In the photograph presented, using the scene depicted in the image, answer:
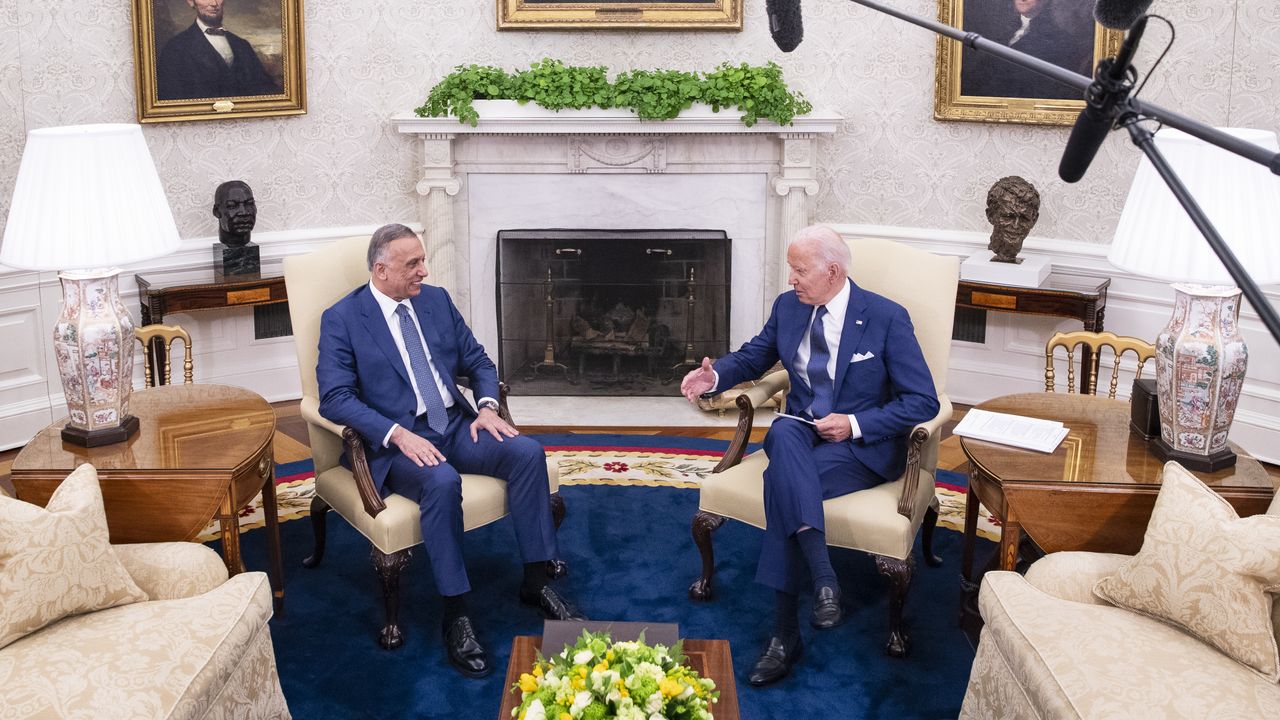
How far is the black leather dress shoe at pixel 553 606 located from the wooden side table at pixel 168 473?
972mm

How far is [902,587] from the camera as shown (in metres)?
3.73

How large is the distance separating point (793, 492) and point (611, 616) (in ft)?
2.68

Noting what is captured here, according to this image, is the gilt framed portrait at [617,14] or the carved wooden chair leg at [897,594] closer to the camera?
the carved wooden chair leg at [897,594]

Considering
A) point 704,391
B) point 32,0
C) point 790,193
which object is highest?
point 32,0

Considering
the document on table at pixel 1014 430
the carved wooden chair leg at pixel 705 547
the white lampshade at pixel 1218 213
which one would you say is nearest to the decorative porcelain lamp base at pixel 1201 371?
the white lampshade at pixel 1218 213

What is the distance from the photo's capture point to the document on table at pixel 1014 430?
375 cm

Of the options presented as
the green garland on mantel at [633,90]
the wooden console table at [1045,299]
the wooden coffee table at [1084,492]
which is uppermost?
the green garland on mantel at [633,90]

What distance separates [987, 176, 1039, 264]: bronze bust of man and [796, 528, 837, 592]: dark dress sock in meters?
2.78

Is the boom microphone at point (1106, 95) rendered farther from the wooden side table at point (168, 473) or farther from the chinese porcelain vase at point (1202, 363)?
the wooden side table at point (168, 473)

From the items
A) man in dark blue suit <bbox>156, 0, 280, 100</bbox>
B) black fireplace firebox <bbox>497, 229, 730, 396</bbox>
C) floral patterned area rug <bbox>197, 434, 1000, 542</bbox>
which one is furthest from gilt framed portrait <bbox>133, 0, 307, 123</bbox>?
floral patterned area rug <bbox>197, 434, 1000, 542</bbox>

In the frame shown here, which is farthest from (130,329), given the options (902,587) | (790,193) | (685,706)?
(790,193)

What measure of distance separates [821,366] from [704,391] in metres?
0.43

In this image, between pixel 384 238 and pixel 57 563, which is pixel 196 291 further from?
pixel 57 563

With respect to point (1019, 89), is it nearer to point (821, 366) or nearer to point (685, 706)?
point (821, 366)
